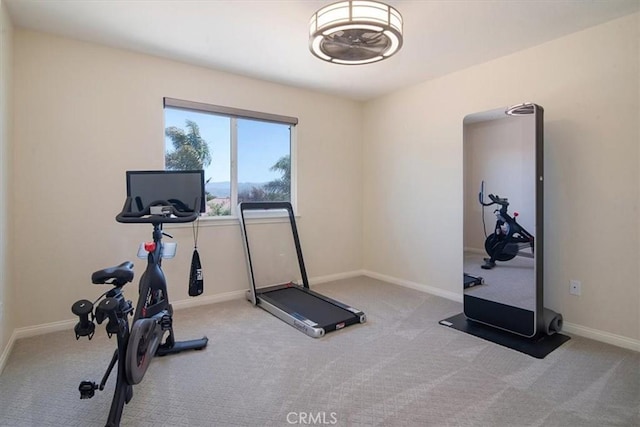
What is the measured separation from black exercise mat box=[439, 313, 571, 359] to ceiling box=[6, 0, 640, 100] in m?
2.43

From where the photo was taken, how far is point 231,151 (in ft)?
12.3

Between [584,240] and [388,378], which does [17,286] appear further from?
[584,240]

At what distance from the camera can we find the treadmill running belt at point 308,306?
9.64 feet

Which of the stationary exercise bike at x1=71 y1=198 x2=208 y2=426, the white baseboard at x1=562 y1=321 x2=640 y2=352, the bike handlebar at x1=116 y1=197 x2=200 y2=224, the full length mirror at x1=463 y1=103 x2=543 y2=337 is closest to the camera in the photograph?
the stationary exercise bike at x1=71 y1=198 x2=208 y2=426

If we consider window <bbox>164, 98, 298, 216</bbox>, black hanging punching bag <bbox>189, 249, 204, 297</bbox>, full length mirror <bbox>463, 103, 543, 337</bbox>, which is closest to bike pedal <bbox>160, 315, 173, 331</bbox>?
black hanging punching bag <bbox>189, 249, 204, 297</bbox>

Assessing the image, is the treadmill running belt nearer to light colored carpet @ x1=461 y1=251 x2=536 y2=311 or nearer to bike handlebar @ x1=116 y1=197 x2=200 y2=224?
light colored carpet @ x1=461 y1=251 x2=536 y2=311

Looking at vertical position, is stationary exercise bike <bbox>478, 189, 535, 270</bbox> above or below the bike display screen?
below

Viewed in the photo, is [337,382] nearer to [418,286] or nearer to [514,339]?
[514,339]

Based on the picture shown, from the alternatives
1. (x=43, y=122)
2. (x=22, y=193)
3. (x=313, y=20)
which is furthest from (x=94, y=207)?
(x=313, y=20)

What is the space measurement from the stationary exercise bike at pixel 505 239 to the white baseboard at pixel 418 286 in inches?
29.1

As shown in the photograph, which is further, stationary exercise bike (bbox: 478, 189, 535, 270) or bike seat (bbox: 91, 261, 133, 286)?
stationary exercise bike (bbox: 478, 189, 535, 270)

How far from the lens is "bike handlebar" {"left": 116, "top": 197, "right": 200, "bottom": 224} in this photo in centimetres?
211

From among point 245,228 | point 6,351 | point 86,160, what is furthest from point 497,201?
point 6,351

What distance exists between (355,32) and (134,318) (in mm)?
2286
